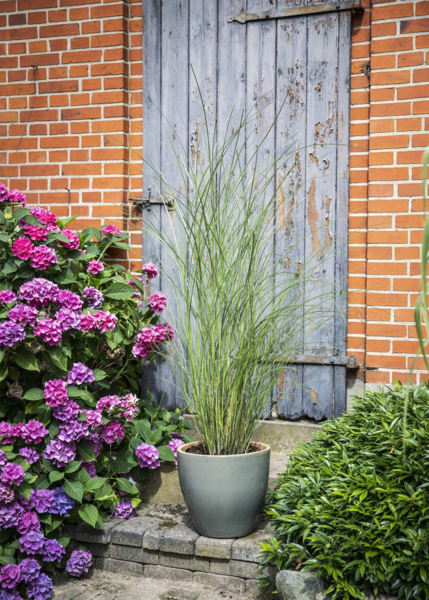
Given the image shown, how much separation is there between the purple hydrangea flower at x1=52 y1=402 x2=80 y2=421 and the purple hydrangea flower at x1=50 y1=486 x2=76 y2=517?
0.29 m

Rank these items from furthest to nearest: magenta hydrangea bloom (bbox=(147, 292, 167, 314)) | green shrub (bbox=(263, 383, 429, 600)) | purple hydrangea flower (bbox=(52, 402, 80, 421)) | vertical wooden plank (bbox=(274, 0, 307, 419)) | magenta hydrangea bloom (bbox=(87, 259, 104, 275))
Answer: vertical wooden plank (bbox=(274, 0, 307, 419))
magenta hydrangea bloom (bbox=(147, 292, 167, 314))
magenta hydrangea bloom (bbox=(87, 259, 104, 275))
purple hydrangea flower (bbox=(52, 402, 80, 421))
green shrub (bbox=(263, 383, 429, 600))

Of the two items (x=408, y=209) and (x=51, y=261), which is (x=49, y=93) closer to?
(x=51, y=261)

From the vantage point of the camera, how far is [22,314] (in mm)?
2541

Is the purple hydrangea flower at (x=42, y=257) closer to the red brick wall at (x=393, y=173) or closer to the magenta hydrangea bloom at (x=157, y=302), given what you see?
the magenta hydrangea bloom at (x=157, y=302)

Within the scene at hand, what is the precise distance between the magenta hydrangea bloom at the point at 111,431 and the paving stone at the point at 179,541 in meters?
0.47

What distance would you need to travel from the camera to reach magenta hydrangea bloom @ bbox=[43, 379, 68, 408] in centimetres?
259

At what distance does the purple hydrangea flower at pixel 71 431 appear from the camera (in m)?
2.58

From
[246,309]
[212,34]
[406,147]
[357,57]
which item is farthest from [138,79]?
[246,309]

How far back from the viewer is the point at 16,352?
261cm

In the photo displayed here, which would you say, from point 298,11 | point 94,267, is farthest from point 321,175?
point 94,267

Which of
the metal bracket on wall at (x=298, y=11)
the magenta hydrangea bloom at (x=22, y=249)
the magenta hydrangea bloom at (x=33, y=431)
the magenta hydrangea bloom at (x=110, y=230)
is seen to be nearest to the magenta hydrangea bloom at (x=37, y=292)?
the magenta hydrangea bloom at (x=22, y=249)

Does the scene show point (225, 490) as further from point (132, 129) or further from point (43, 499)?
point (132, 129)

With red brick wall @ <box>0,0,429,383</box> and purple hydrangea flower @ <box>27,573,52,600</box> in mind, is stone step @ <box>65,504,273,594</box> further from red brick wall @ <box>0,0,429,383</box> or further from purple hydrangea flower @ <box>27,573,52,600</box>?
red brick wall @ <box>0,0,429,383</box>

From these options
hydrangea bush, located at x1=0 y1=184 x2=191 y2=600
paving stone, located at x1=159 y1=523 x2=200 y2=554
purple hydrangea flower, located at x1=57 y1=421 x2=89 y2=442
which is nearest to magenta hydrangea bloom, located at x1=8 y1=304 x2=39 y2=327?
hydrangea bush, located at x1=0 y1=184 x2=191 y2=600
